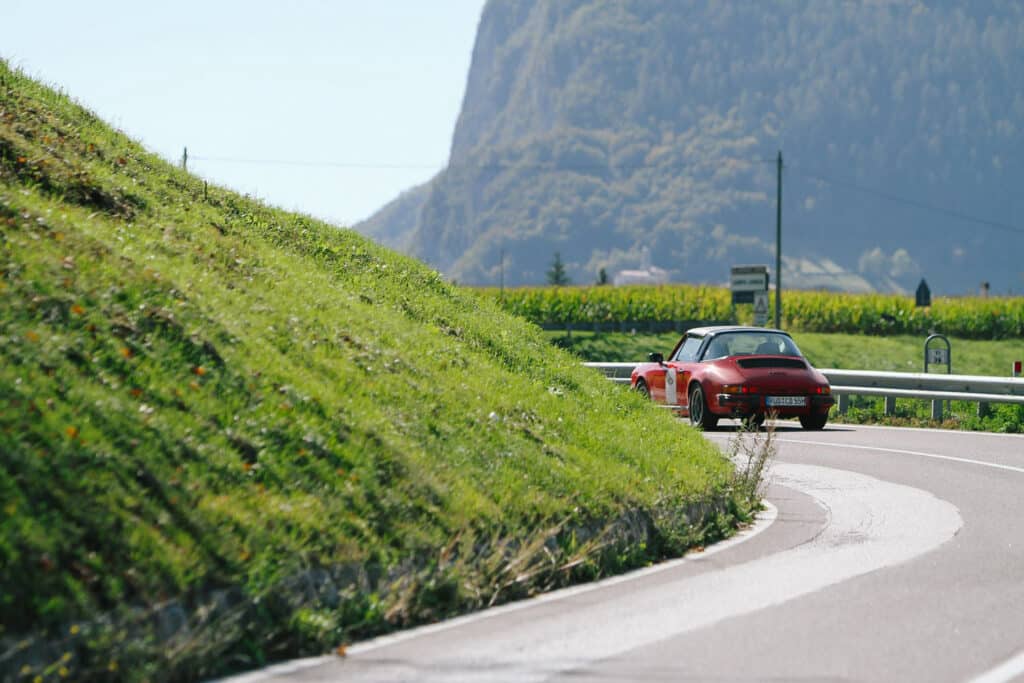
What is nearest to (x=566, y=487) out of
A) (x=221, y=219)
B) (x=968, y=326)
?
(x=221, y=219)

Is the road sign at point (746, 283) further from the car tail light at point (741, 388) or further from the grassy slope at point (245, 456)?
the grassy slope at point (245, 456)

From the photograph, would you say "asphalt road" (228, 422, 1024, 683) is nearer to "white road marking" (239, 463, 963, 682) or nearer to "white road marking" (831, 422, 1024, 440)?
"white road marking" (239, 463, 963, 682)

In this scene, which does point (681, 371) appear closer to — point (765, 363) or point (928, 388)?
point (765, 363)

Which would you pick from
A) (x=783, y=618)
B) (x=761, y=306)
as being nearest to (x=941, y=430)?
(x=783, y=618)

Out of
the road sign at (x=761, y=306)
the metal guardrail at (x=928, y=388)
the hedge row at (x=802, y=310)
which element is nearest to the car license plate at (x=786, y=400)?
the metal guardrail at (x=928, y=388)

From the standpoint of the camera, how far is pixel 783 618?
717cm

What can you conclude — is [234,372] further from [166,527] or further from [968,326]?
[968,326]

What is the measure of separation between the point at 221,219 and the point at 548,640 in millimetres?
8784

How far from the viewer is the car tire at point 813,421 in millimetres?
20391

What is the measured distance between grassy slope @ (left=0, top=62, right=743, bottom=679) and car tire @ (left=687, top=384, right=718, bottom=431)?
636 cm

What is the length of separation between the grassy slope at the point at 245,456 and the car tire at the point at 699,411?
636cm

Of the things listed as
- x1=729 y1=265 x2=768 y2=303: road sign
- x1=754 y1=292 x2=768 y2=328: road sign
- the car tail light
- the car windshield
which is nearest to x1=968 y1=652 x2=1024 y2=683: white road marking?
the car tail light

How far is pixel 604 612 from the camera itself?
7344 mm

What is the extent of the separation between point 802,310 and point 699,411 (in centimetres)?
5063
